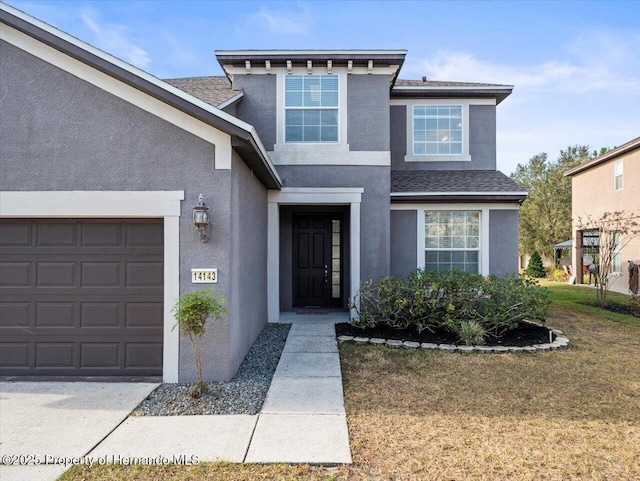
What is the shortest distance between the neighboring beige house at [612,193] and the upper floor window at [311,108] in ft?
45.7

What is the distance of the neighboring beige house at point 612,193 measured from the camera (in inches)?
605

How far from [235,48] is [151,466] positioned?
8402 millimetres

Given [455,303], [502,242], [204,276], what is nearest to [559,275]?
[502,242]

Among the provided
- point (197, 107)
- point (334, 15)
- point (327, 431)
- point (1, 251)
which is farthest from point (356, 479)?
point (334, 15)

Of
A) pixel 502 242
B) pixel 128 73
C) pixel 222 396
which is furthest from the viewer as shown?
pixel 502 242

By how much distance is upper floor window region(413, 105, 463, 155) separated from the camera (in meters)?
10.3

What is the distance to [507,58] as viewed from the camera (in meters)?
14.1

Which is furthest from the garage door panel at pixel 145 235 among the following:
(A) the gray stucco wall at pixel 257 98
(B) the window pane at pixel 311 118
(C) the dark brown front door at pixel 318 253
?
(C) the dark brown front door at pixel 318 253

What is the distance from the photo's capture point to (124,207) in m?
5.23

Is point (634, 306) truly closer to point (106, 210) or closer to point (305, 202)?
point (305, 202)

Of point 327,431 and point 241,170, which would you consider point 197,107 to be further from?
point 327,431

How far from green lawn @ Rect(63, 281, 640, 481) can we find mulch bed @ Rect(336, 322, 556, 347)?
61cm

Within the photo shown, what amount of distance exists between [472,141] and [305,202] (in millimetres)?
5355

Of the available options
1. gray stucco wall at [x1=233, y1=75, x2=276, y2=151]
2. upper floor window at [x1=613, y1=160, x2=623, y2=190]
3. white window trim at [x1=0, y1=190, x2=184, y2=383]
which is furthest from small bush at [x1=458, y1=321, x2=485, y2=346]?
upper floor window at [x1=613, y1=160, x2=623, y2=190]
